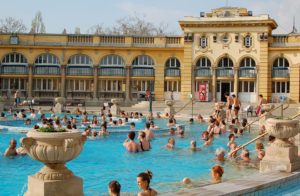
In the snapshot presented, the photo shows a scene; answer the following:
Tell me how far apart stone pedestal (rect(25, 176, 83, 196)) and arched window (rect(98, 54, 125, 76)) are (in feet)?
139

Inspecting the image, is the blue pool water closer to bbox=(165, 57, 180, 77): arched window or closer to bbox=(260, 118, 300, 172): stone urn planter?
bbox=(260, 118, 300, 172): stone urn planter

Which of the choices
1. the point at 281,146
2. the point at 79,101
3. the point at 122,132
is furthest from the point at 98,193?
the point at 79,101

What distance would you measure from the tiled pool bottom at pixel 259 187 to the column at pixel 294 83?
36577 mm

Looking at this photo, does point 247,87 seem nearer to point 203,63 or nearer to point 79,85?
point 203,63

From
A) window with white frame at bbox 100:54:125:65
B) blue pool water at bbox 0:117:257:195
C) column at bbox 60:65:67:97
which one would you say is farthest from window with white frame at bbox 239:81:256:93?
blue pool water at bbox 0:117:257:195

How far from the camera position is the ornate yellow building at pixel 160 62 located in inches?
1887

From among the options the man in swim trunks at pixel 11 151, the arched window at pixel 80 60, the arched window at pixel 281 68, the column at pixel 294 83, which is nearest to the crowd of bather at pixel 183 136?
the man in swim trunks at pixel 11 151

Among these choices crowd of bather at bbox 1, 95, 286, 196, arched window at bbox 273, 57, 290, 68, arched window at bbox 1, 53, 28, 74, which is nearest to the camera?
crowd of bather at bbox 1, 95, 286, 196

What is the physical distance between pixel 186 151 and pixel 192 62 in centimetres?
3104

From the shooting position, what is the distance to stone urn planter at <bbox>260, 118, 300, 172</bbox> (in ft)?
38.9

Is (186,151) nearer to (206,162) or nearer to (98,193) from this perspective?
(206,162)

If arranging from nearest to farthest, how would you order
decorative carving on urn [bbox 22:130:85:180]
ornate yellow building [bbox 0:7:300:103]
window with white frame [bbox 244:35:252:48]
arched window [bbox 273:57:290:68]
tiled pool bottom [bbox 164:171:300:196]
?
decorative carving on urn [bbox 22:130:85:180]
tiled pool bottom [bbox 164:171:300:196]
arched window [bbox 273:57:290:68]
ornate yellow building [bbox 0:7:300:103]
window with white frame [bbox 244:35:252:48]

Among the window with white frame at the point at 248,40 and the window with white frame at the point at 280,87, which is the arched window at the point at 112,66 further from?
the window with white frame at the point at 280,87

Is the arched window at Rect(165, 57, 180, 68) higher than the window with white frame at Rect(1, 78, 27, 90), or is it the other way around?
the arched window at Rect(165, 57, 180, 68)
